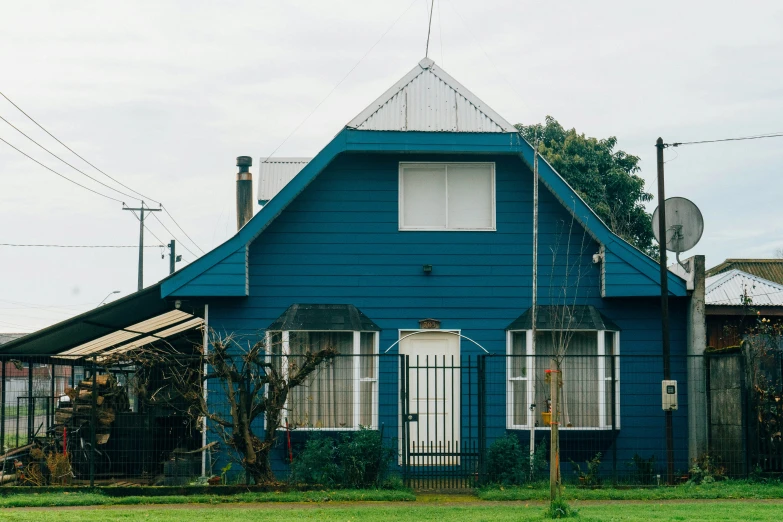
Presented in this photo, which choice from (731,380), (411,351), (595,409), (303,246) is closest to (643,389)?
(595,409)

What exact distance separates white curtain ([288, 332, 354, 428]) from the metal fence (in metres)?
0.03

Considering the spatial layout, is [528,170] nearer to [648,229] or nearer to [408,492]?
[408,492]

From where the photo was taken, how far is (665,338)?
14602mm

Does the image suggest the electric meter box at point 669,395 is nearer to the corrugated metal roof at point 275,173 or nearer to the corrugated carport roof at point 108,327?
the corrugated carport roof at point 108,327

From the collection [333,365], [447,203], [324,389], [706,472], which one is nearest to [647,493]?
[706,472]

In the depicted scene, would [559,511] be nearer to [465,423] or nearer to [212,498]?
[212,498]

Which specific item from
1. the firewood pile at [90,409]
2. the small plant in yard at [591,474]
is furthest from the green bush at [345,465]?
the firewood pile at [90,409]

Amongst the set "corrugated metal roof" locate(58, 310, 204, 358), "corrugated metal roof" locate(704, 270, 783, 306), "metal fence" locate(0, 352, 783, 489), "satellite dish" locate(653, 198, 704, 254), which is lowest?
"metal fence" locate(0, 352, 783, 489)

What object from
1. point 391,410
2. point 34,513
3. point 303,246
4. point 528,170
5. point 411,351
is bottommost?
point 34,513

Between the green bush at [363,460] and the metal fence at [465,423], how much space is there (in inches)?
22.9

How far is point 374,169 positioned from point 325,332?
2.93 metres

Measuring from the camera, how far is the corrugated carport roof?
14.4 m

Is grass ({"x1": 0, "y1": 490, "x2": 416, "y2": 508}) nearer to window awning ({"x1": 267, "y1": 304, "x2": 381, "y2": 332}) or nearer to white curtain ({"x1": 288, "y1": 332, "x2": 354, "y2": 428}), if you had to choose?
white curtain ({"x1": 288, "y1": 332, "x2": 354, "y2": 428})

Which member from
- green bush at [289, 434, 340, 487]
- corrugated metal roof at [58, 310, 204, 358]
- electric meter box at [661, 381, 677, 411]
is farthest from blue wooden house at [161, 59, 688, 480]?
green bush at [289, 434, 340, 487]
